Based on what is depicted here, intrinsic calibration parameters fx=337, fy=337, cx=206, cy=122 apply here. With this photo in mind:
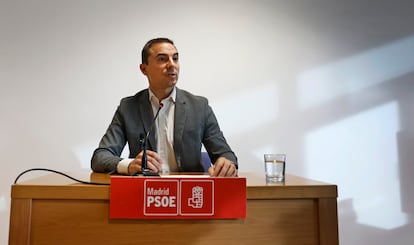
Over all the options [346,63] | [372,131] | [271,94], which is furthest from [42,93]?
[372,131]

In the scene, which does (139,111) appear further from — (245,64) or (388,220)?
(388,220)

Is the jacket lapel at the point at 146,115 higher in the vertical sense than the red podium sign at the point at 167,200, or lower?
higher

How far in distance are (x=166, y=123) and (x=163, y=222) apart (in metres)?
0.82

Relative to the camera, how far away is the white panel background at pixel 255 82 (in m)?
2.32

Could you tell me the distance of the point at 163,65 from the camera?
1547 millimetres

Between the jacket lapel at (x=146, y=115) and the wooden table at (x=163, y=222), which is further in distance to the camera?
the jacket lapel at (x=146, y=115)

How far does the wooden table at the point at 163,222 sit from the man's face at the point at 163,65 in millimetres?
812

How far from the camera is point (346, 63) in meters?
2.52

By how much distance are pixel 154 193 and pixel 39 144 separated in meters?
1.82

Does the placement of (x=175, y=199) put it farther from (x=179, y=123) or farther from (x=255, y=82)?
(x=255, y=82)

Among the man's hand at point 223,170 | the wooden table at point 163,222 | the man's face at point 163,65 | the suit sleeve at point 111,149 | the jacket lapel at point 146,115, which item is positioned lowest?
the wooden table at point 163,222

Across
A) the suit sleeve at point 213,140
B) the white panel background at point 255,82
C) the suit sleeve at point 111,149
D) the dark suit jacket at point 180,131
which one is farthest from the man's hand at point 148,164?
the white panel background at point 255,82

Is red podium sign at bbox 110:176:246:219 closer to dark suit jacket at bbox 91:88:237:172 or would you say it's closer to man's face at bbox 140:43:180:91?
dark suit jacket at bbox 91:88:237:172

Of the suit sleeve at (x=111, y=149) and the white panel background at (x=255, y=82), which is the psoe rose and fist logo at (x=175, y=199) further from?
the white panel background at (x=255, y=82)
